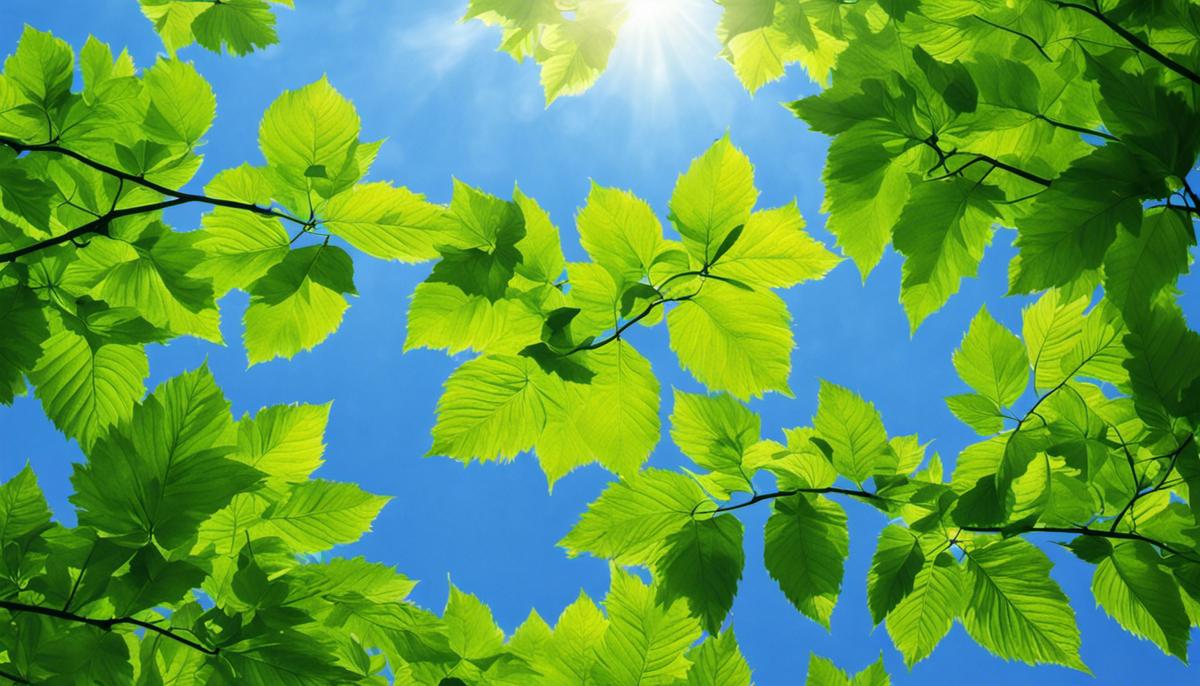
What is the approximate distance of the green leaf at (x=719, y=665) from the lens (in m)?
1.50

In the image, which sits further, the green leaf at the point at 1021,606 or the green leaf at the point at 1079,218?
the green leaf at the point at 1021,606

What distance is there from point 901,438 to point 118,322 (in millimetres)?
1496

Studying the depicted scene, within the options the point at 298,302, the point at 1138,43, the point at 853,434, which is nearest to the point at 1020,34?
the point at 1138,43

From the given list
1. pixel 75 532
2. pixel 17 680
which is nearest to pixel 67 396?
pixel 75 532

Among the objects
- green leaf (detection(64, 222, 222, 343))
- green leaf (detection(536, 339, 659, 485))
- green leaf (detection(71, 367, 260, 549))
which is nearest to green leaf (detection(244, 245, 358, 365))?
green leaf (detection(64, 222, 222, 343))

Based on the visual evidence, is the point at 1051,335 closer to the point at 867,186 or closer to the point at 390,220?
the point at 867,186

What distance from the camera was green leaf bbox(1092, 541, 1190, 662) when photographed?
1.39 metres

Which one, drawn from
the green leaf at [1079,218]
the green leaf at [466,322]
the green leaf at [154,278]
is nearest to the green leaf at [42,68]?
the green leaf at [154,278]

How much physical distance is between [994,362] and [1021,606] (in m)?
0.46

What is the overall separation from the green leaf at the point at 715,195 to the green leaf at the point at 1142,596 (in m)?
0.95

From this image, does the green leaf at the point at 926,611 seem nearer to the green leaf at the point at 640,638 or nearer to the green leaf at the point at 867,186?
the green leaf at the point at 640,638

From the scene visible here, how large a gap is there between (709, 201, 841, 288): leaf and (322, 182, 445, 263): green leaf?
506mm

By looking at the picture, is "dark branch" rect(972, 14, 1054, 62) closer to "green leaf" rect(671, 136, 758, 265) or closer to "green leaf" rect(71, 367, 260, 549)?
"green leaf" rect(671, 136, 758, 265)

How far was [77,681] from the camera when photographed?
1.13 metres
